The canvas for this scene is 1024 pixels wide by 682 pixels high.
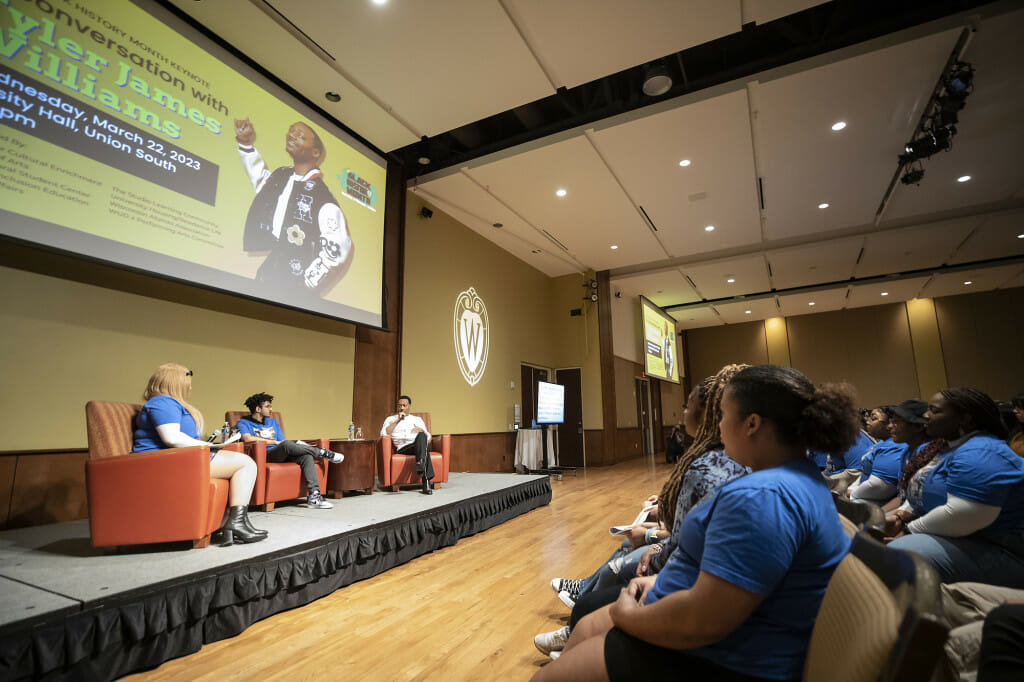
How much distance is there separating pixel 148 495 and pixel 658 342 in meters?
10.9

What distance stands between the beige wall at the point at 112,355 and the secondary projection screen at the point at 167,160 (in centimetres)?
41

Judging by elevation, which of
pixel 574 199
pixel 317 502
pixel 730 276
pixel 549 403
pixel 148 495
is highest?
pixel 574 199

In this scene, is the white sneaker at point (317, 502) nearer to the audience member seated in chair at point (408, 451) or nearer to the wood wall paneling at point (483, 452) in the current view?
the audience member seated in chair at point (408, 451)

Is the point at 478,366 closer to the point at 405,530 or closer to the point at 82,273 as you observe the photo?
the point at 405,530

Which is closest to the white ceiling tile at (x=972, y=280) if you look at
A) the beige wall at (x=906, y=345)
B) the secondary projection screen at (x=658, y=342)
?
the beige wall at (x=906, y=345)

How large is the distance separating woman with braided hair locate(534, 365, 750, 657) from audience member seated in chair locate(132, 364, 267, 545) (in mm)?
1691

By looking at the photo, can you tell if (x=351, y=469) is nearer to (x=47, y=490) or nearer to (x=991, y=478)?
(x=47, y=490)

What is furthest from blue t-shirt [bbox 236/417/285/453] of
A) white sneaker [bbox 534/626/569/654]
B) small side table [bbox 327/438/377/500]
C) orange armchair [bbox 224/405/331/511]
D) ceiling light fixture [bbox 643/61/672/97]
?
ceiling light fixture [bbox 643/61/672/97]

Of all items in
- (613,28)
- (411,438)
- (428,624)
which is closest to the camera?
(428,624)

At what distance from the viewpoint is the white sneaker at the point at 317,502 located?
3449 mm

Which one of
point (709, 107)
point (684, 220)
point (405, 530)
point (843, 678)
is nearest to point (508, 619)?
point (405, 530)

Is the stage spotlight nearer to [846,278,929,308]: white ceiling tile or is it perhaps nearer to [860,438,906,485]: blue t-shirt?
[860,438,906,485]: blue t-shirt

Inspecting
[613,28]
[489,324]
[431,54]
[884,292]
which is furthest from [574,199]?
[884,292]

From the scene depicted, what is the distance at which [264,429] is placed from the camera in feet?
12.1
